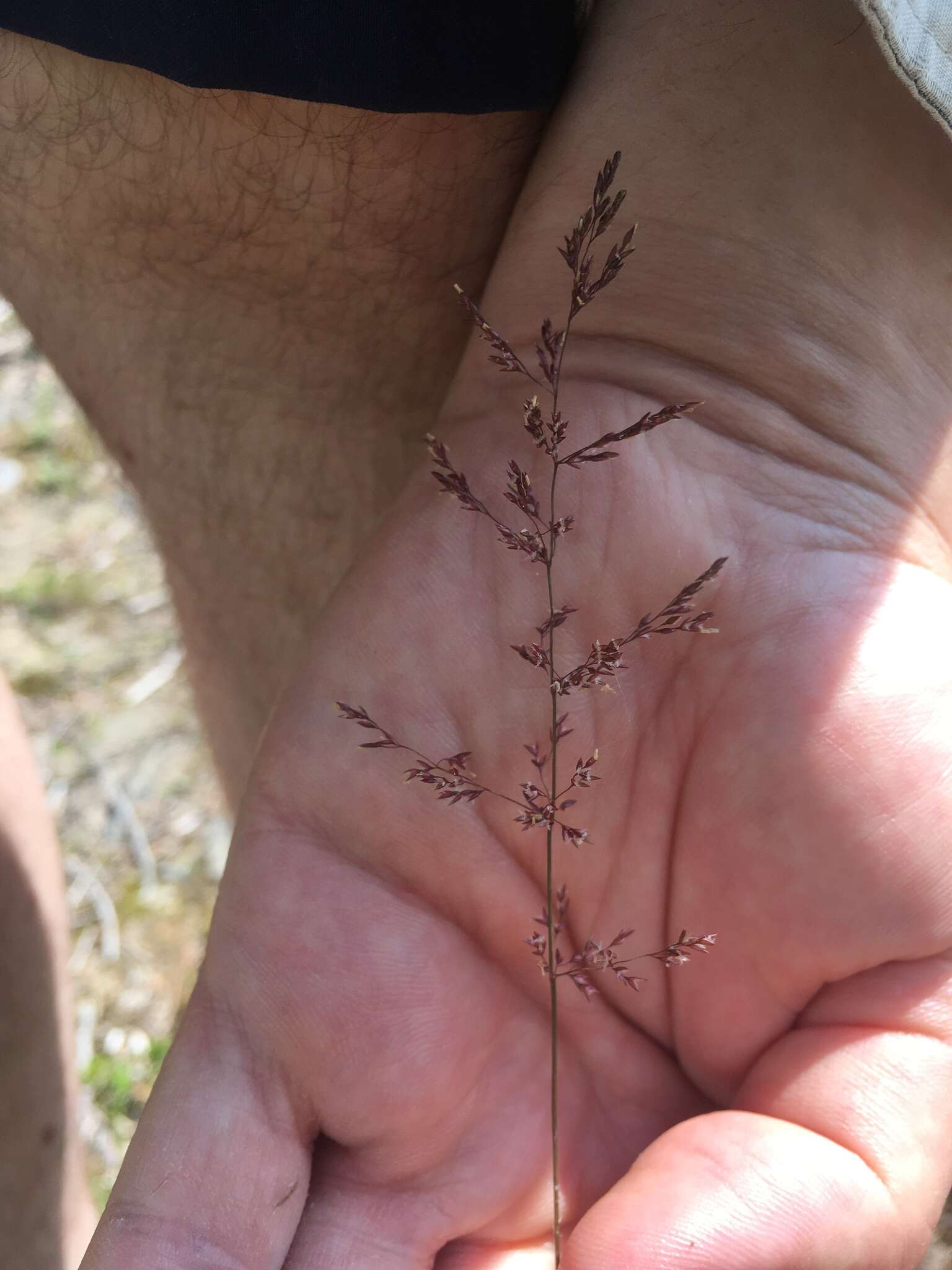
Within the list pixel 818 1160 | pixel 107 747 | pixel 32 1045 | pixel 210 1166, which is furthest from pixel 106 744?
pixel 818 1160

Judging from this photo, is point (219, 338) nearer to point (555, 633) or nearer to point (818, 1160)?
point (555, 633)

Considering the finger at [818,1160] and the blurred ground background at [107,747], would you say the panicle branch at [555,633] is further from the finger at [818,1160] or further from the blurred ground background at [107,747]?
the blurred ground background at [107,747]

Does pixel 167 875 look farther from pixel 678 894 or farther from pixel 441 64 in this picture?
pixel 441 64

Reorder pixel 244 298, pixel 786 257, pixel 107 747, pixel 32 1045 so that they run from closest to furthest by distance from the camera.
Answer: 1. pixel 786 257
2. pixel 244 298
3. pixel 32 1045
4. pixel 107 747

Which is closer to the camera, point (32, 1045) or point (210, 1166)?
point (210, 1166)

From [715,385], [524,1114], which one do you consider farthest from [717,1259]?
[715,385]

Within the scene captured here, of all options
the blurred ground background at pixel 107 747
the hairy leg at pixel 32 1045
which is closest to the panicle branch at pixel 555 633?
the hairy leg at pixel 32 1045

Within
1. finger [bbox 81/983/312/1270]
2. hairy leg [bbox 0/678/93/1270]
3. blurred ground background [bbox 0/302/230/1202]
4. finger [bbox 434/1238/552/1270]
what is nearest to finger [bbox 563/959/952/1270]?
finger [bbox 434/1238/552/1270]
